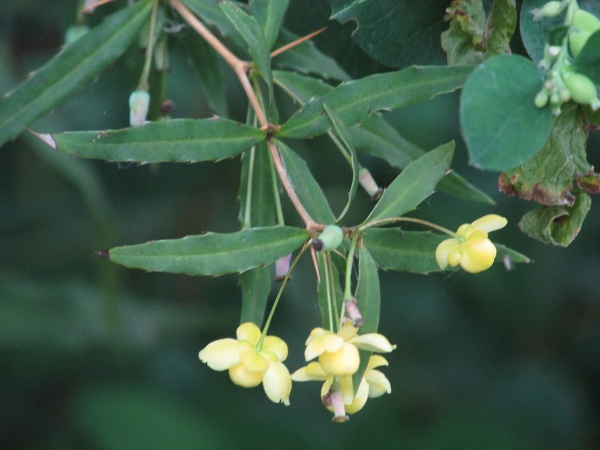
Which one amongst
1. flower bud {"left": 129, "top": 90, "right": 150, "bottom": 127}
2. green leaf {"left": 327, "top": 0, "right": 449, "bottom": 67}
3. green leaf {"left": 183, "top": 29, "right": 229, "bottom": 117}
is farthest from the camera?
green leaf {"left": 183, "top": 29, "right": 229, "bottom": 117}

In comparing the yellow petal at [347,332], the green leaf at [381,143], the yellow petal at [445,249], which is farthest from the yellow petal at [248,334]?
the green leaf at [381,143]

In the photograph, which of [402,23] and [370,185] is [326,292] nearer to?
[370,185]

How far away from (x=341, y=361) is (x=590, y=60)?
0.41 metres

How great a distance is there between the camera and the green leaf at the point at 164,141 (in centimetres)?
90

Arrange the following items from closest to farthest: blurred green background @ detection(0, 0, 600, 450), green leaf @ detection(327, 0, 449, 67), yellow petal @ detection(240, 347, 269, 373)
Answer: yellow petal @ detection(240, 347, 269, 373), green leaf @ detection(327, 0, 449, 67), blurred green background @ detection(0, 0, 600, 450)

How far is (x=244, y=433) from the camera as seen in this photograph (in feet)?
8.00

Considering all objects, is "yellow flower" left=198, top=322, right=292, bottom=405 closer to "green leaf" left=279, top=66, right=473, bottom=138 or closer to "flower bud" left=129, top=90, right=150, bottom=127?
"green leaf" left=279, top=66, right=473, bottom=138

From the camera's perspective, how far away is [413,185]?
2.84ft

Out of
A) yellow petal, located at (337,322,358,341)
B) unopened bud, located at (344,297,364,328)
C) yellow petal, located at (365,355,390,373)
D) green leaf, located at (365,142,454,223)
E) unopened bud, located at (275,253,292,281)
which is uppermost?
green leaf, located at (365,142,454,223)

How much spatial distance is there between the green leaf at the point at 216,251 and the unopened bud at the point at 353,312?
12cm

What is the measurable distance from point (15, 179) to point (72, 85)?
1607mm

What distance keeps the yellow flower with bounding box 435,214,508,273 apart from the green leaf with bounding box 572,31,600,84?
18cm

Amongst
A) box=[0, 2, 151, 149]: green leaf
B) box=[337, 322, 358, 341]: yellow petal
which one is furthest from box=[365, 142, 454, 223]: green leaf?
box=[0, 2, 151, 149]: green leaf

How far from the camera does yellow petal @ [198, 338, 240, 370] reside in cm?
79
